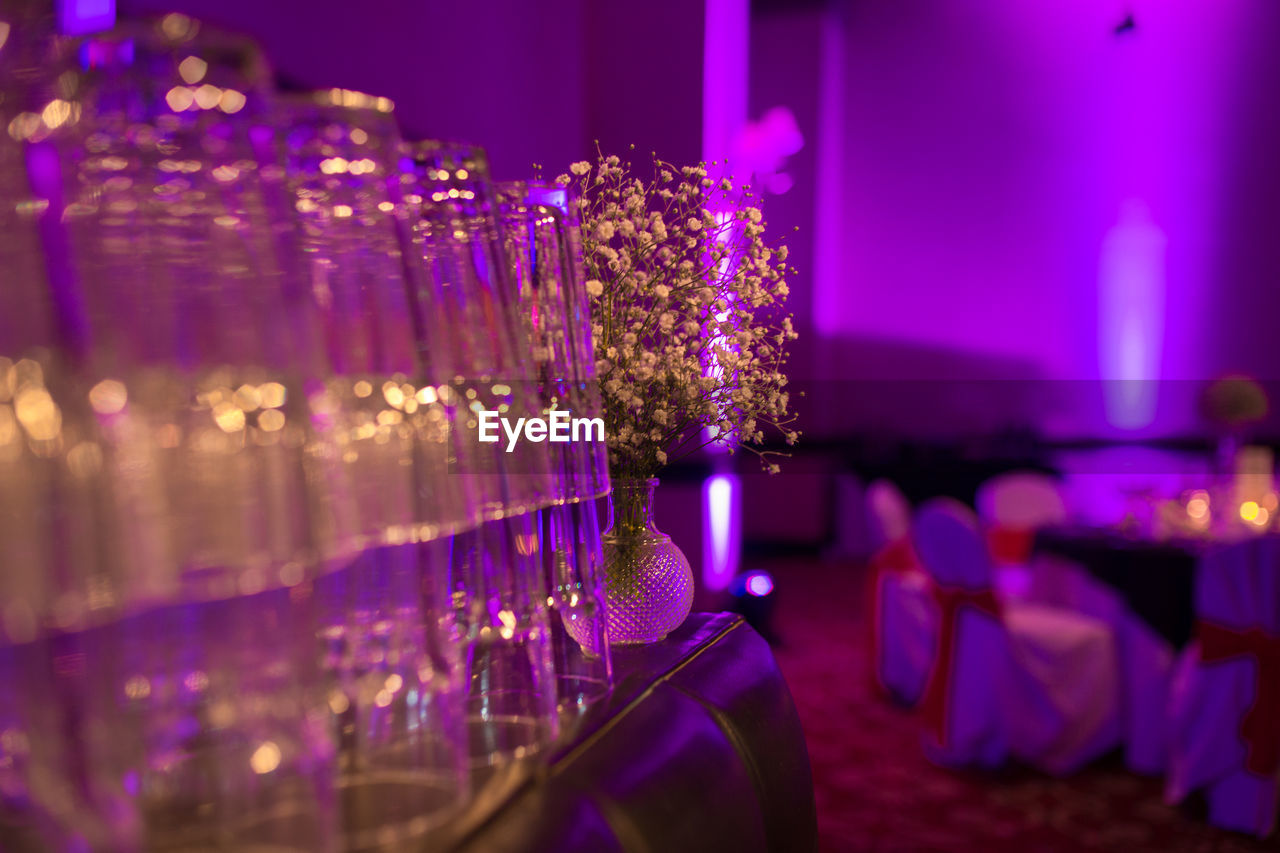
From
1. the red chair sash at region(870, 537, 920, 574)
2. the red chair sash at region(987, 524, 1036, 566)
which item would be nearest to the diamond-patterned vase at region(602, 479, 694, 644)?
the red chair sash at region(870, 537, 920, 574)

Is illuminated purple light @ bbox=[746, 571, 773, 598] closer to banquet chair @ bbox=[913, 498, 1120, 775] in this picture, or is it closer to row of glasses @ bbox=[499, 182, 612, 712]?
banquet chair @ bbox=[913, 498, 1120, 775]

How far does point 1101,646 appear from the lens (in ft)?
10.8

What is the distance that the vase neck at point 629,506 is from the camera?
109 cm

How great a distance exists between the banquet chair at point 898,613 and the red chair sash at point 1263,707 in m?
1.17

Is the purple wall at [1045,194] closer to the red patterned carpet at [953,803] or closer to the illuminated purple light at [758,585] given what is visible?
the illuminated purple light at [758,585]

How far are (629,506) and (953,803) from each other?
102 inches

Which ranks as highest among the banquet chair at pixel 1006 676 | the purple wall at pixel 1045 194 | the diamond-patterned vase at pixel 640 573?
the purple wall at pixel 1045 194

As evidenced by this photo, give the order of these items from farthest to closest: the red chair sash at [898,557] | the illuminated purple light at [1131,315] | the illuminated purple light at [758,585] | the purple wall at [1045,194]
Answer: the illuminated purple light at [1131,315] → the purple wall at [1045,194] → the illuminated purple light at [758,585] → the red chair sash at [898,557]

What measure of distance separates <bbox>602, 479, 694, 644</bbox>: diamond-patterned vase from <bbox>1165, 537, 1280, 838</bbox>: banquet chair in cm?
258

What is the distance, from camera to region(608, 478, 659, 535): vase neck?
43.1 inches

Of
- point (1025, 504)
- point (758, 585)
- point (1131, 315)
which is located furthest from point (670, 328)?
point (1131, 315)

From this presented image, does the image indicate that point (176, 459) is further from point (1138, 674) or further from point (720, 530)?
point (720, 530)

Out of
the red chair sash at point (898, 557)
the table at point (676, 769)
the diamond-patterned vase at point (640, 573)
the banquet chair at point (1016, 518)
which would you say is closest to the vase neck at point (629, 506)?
the diamond-patterned vase at point (640, 573)

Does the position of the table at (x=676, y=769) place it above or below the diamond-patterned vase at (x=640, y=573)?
below
